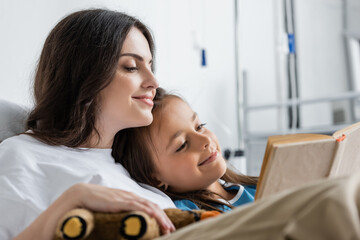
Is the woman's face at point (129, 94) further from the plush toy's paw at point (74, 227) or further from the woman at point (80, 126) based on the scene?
the plush toy's paw at point (74, 227)

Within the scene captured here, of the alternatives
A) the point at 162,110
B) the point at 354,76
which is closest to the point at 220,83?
the point at 354,76

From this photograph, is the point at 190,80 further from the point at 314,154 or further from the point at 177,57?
the point at 314,154

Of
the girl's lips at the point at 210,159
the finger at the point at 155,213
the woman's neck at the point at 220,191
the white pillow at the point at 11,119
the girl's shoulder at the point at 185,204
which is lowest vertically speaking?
the woman's neck at the point at 220,191

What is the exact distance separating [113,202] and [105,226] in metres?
0.04

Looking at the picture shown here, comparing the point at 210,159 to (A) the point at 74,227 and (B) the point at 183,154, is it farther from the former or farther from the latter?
(A) the point at 74,227

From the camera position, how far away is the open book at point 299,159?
72cm

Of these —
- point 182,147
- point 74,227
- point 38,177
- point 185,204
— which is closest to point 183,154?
point 182,147

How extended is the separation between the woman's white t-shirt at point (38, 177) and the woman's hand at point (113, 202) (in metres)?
0.24

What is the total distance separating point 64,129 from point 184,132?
0.32m

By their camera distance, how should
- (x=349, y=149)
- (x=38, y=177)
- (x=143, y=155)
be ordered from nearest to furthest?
(x=349, y=149)
(x=38, y=177)
(x=143, y=155)

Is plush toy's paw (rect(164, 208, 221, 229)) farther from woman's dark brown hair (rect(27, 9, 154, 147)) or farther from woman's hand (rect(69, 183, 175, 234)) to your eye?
woman's dark brown hair (rect(27, 9, 154, 147))

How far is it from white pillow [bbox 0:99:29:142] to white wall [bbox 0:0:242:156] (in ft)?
0.70

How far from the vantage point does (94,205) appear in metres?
0.71

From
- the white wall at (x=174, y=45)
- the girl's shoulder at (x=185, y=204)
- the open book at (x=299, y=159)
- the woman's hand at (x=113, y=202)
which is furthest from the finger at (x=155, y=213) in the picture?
the white wall at (x=174, y=45)
